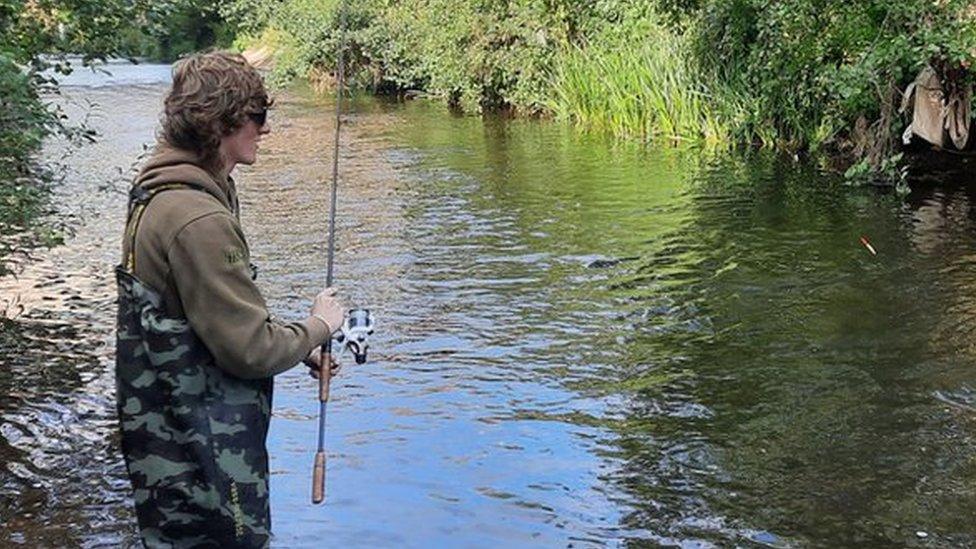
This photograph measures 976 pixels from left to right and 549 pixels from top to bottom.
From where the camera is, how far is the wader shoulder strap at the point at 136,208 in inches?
110

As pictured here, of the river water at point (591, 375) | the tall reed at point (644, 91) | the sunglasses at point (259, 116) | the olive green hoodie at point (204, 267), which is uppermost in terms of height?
the sunglasses at point (259, 116)

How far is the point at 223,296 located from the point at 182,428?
337 mm

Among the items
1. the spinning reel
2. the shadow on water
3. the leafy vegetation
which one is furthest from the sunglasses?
the leafy vegetation

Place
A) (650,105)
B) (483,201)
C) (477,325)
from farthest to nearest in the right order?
(650,105) < (483,201) < (477,325)

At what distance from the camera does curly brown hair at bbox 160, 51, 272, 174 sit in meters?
2.81

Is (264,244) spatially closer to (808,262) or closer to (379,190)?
(379,190)

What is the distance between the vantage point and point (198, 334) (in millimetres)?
2777

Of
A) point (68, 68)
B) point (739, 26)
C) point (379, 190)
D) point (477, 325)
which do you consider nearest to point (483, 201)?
point (379, 190)

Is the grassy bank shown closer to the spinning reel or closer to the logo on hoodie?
the spinning reel

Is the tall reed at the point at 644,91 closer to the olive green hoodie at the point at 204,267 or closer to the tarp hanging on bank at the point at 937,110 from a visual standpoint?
the tarp hanging on bank at the point at 937,110

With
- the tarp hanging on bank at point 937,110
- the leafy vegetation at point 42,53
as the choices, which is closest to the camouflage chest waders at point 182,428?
the leafy vegetation at point 42,53

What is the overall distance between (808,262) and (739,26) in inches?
259

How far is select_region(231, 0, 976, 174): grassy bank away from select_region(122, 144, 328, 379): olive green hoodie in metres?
9.17

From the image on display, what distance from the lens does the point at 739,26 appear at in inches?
623
